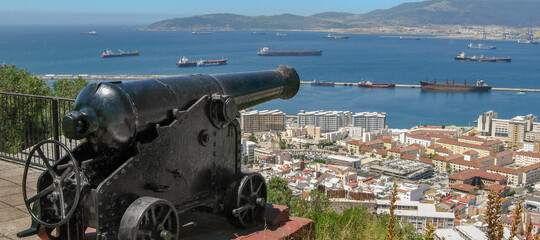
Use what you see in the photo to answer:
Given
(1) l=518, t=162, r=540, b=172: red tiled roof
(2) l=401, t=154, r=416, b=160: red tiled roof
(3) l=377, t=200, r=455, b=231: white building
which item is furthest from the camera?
(2) l=401, t=154, r=416, b=160: red tiled roof

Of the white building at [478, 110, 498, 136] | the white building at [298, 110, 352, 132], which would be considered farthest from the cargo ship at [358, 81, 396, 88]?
the white building at [478, 110, 498, 136]

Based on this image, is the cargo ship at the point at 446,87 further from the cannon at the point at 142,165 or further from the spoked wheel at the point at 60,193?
the spoked wheel at the point at 60,193

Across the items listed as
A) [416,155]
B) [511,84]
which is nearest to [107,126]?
[416,155]

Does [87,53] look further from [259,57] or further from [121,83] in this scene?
[121,83]

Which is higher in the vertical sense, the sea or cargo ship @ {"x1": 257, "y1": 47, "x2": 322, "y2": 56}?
cargo ship @ {"x1": 257, "y1": 47, "x2": 322, "y2": 56}

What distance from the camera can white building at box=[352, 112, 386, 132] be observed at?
43019mm

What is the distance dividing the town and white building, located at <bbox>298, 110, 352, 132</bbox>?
0.07 m

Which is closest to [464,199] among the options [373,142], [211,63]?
[373,142]

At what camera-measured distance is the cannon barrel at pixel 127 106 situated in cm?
198

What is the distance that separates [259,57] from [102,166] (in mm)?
84399

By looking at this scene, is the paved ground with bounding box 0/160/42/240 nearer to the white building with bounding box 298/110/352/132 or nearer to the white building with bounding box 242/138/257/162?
the white building with bounding box 242/138/257/162

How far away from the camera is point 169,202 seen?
2047 millimetres

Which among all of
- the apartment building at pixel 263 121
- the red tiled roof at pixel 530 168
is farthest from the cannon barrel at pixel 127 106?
the apartment building at pixel 263 121

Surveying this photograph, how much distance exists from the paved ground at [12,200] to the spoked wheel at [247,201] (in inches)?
36.0
